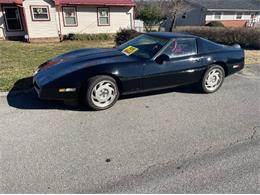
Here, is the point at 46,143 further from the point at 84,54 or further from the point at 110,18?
the point at 110,18

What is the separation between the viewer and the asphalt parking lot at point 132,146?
7.55ft

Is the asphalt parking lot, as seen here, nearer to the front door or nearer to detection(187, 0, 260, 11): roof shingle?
the front door

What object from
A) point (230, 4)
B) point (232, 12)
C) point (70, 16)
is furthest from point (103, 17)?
point (230, 4)

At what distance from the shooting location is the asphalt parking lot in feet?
7.55

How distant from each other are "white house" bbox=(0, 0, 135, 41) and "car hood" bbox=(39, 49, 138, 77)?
10333 millimetres

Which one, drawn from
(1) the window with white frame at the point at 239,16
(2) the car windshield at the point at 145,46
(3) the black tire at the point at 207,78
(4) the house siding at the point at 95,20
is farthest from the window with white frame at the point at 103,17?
(1) the window with white frame at the point at 239,16

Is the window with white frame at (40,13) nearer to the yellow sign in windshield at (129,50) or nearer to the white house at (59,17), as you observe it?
the white house at (59,17)

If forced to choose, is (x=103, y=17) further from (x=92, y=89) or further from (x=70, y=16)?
(x=92, y=89)

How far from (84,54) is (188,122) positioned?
95.8 inches

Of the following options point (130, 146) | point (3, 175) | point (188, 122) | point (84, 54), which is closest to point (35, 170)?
point (3, 175)

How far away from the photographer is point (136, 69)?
155 inches

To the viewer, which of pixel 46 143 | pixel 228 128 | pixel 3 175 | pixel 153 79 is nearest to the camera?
pixel 3 175

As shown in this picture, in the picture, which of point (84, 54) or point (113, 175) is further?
point (84, 54)

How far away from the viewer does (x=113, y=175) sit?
7.86 ft
